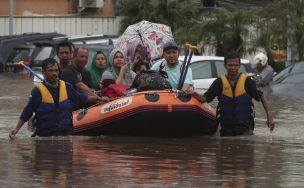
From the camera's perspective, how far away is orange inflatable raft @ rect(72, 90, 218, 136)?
8.58m

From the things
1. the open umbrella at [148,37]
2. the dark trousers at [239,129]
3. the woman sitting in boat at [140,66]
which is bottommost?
the dark trousers at [239,129]

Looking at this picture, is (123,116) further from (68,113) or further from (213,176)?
(213,176)

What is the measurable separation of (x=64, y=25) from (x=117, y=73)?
26.5 metres

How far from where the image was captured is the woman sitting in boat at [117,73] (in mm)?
9711

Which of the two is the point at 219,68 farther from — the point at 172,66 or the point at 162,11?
the point at 162,11

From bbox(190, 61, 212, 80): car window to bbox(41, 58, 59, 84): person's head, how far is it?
318 inches

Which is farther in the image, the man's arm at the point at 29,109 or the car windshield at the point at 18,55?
the car windshield at the point at 18,55

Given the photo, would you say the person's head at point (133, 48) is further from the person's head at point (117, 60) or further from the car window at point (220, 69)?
the car window at point (220, 69)

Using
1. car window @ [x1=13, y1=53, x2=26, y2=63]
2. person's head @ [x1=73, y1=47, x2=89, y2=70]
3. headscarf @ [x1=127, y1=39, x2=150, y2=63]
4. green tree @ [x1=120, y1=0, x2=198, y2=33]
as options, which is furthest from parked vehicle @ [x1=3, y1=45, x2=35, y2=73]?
person's head @ [x1=73, y1=47, x2=89, y2=70]

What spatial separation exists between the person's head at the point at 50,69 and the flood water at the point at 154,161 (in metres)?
0.71

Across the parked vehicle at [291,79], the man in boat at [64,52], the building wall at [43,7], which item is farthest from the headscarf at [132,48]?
the building wall at [43,7]

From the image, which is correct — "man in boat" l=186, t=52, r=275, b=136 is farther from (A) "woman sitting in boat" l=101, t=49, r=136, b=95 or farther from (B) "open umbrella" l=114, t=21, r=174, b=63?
(B) "open umbrella" l=114, t=21, r=174, b=63

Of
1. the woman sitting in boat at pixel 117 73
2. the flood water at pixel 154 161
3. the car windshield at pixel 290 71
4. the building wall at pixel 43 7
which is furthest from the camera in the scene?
the building wall at pixel 43 7

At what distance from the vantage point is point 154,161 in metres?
6.66
